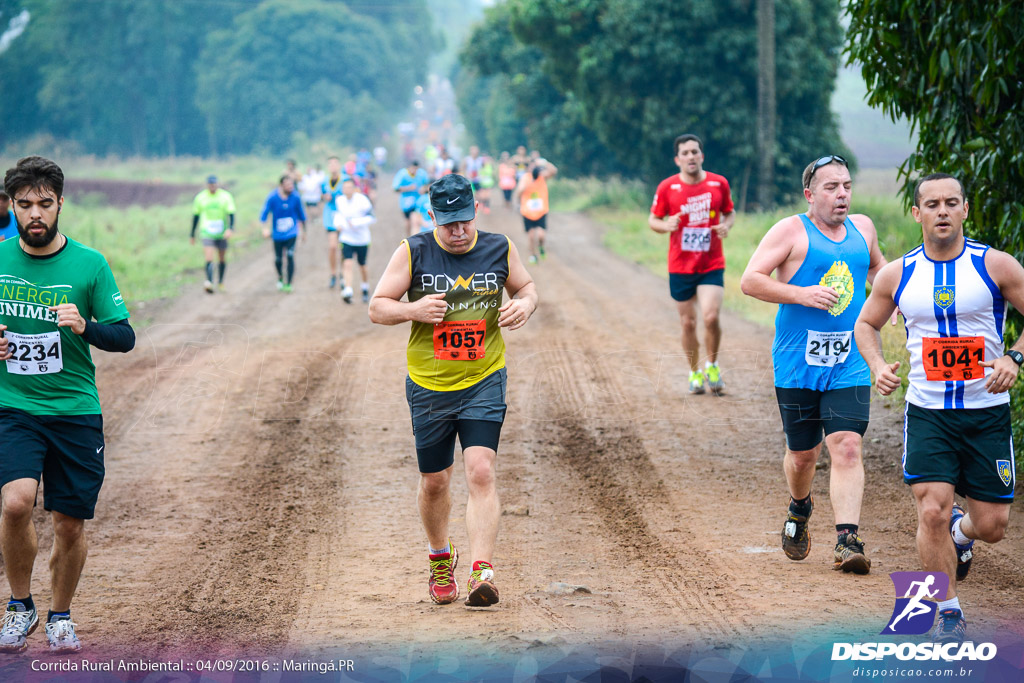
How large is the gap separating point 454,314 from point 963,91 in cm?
425

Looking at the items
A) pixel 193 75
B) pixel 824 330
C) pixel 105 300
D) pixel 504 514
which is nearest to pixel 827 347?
pixel 824 330

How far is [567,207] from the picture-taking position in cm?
3972

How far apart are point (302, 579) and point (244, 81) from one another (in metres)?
74.3

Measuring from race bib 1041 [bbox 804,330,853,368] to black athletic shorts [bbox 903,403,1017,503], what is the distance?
1.06 metres

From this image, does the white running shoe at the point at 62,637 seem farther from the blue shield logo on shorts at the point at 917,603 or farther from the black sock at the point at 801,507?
the black sock at the point at 801,507

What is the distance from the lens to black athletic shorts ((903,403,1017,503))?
4953 mm

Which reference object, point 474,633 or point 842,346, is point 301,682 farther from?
point 842,346

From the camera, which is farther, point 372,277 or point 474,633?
point 372,277

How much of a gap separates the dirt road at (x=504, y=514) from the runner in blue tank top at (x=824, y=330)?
0.57 meters

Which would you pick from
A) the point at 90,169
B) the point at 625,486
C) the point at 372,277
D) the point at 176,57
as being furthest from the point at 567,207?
the point at 176,57

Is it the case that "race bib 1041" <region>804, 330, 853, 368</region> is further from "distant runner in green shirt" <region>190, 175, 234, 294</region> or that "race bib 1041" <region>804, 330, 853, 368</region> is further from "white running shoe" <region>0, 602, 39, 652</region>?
"distant runner in green shirt" <region>190, 175, 234, 294</region>

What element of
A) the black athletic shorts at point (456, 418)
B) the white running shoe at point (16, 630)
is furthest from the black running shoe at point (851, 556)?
the white running shoe at point (16, 630)

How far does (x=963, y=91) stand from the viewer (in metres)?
7.29

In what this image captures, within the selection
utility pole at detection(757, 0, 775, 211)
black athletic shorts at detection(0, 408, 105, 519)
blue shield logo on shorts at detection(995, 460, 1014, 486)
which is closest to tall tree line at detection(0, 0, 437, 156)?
utility pole at detection(757, 0, 775, 211)
